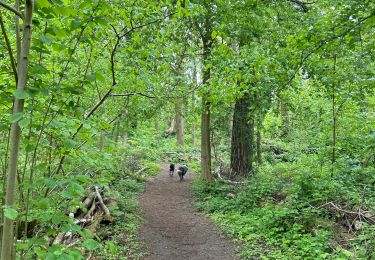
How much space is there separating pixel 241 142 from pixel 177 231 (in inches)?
193

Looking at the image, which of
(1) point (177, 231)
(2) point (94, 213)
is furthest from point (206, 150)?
(2) point (94, 213)

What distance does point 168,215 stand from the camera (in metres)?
9.84

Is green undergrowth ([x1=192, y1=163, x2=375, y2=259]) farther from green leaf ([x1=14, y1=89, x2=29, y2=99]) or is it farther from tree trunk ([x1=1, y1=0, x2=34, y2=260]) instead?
green leaf ([x1=14, y1=89, x2=29, y2=99])

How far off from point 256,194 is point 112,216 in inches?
159

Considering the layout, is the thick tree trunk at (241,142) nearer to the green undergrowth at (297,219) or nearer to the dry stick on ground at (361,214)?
the green undergrowth at (297,219)

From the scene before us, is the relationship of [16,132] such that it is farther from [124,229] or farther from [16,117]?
[124,229]

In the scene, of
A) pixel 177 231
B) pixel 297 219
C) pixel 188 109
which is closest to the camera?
pixel 297 219

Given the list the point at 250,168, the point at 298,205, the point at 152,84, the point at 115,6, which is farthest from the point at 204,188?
the point at 115,6

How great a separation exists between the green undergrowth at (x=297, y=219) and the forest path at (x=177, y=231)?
0.41m

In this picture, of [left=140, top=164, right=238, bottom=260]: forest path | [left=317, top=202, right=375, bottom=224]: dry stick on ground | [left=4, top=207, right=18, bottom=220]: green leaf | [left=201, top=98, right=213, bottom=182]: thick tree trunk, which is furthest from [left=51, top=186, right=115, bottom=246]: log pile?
[left=4, top=207, right=18, bottom=220]: green leaf

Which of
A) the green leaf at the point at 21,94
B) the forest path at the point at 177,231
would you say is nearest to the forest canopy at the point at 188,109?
the green leaf at the point at 21,94

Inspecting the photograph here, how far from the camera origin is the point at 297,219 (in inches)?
275

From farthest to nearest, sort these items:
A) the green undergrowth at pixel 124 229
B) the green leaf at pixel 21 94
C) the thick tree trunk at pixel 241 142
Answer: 1. the thick tree trunk at pixel 241 142
2. the green undergrowth at pixel 124 229
3. the green leaf at pixel 21 94

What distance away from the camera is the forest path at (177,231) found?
6.79 m
